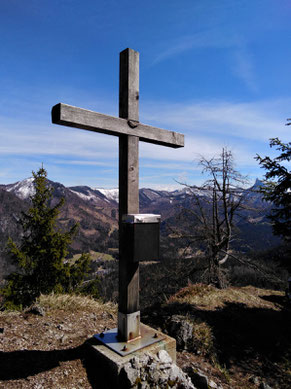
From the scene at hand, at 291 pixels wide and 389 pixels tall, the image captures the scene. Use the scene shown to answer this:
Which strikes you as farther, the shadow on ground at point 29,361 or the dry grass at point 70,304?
the dry grass at point 70,304

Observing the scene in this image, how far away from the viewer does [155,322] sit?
5.84 meters

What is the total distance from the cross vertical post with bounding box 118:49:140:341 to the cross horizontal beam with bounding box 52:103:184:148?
0.32ft

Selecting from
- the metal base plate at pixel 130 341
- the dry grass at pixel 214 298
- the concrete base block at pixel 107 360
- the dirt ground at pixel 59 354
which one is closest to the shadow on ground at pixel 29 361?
the dirt ground at pixel 59 354

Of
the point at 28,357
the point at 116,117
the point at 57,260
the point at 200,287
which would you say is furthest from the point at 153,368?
the point at 57,260

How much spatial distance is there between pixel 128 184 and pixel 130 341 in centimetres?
238

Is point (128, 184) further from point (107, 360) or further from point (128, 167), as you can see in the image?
point (107, 360)

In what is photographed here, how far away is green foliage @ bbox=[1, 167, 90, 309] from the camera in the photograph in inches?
446

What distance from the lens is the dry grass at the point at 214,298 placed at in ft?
25.1

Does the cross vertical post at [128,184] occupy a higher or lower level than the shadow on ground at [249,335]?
higher

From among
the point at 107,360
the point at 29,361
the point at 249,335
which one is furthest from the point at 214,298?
the point at 29,361

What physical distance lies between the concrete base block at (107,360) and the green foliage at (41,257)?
26.0ft

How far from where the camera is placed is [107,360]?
11.1 feet

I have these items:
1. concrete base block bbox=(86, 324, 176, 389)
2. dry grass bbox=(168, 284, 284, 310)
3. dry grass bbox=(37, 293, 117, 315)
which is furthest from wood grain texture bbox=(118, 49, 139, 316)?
dry grass bbox=(168, 284, 284, 310)

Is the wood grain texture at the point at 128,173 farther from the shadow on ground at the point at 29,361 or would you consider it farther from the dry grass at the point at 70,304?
the dry grass at the point at 70,304
